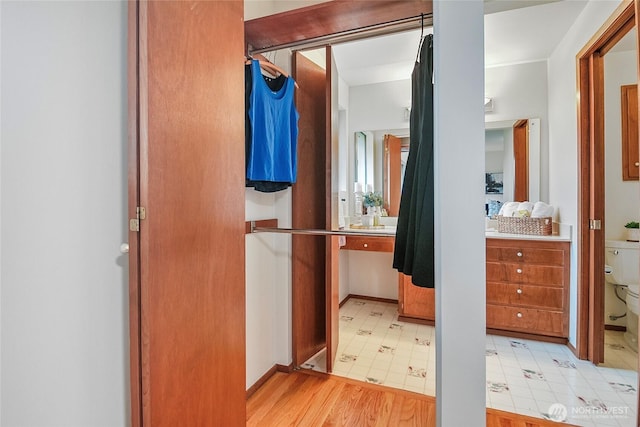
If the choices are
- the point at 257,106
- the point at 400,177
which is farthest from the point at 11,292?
the point at 400,177


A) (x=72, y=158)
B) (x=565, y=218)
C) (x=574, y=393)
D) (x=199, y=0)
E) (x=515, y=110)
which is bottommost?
(x=574, y=393)

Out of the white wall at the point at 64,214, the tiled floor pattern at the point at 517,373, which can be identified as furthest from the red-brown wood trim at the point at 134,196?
the tiled floor pattern at the point at 517,373

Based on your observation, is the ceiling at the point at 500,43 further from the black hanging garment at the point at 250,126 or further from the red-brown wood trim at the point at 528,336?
the red-brown wood trim at the point at 528,336

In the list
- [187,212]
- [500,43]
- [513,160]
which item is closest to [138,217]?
[187,212]

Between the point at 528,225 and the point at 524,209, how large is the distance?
188 millimetres

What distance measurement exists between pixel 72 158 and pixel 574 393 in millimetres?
2618

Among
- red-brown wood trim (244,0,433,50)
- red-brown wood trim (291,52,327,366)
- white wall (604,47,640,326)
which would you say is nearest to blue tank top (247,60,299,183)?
red-brown wood trim (244,0,433,50)

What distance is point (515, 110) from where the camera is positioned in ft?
9.60

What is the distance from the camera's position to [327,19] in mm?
1491

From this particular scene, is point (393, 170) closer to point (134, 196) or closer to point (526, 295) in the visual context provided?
point (526, 295)

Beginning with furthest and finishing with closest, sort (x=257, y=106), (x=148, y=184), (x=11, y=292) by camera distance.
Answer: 1. (x=257, y=106)
2. (x=148, y=184)
3. (x=11, y=292)

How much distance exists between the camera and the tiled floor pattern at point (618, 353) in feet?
6.93

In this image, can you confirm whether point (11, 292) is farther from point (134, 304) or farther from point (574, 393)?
point (574, 393)

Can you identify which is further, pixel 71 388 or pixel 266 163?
pixel 266 163
